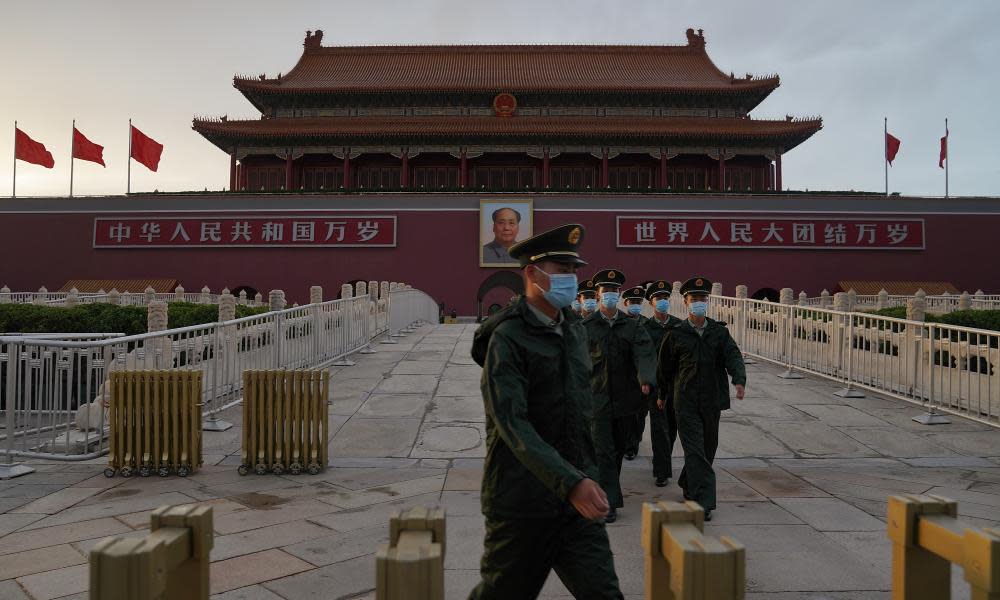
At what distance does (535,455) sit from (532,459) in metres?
0.02

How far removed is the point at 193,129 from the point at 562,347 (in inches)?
1169

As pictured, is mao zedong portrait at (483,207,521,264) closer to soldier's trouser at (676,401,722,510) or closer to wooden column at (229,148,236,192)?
wooden column at (229,148,236,192)

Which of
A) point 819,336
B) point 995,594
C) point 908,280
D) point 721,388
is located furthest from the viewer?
point 908,280

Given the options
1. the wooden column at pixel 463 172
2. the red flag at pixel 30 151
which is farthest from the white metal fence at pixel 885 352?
the red flag at pixel 30 151

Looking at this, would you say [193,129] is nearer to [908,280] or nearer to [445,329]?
[445,329]

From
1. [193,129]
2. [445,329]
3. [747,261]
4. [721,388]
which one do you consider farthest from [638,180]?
[721,388]

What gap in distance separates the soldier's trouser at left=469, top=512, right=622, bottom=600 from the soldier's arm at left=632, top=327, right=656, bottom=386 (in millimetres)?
2638

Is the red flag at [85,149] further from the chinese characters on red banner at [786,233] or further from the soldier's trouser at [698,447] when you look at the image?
the soldier's trouser at [698,447]

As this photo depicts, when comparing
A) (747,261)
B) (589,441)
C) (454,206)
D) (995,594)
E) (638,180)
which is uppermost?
(638,180)

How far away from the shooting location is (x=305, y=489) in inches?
203

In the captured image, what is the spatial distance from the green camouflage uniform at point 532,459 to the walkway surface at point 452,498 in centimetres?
117

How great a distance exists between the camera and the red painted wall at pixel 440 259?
2491 cm

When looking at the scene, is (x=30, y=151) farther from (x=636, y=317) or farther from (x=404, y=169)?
(x=636, y=317)

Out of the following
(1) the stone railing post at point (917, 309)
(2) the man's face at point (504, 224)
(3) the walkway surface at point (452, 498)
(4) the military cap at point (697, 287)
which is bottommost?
(3) the walkway surface at point (452, 498)
